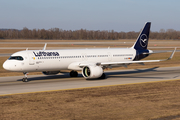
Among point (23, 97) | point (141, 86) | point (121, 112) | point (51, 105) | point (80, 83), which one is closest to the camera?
point (121, 112)

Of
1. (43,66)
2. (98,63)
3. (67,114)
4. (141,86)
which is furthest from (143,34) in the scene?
(67,114)

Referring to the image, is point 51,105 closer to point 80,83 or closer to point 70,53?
point 80,83

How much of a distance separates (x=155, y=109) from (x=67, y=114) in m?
6.76

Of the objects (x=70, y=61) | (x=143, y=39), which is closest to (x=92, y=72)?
(x=70, y=61)

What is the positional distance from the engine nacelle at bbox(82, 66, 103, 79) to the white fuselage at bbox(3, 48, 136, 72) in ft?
4.81

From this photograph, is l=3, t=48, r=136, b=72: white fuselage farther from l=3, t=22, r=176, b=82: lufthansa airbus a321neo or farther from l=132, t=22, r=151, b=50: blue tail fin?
l=132, t=22, r=151, b=50: blue tail fin

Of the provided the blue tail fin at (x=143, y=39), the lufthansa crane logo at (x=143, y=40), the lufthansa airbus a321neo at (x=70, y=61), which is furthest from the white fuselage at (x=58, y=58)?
the lufthansa crane logo at (x=143, y=40)

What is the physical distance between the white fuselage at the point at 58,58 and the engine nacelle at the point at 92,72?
1.47 metres

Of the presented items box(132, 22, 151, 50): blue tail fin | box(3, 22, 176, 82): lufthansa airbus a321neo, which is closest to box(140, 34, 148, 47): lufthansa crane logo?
box(132, 22, 151, 50): blue tail fin

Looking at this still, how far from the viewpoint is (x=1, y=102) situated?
21344 mm

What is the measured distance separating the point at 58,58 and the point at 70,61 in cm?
179

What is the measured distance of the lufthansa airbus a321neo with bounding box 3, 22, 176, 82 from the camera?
100 ft

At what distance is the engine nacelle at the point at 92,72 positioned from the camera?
104 feet

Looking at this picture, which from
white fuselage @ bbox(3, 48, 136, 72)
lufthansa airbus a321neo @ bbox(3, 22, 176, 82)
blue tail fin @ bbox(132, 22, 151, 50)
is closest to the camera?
white fuselage @ bbox(3, 48, 136, 72)
